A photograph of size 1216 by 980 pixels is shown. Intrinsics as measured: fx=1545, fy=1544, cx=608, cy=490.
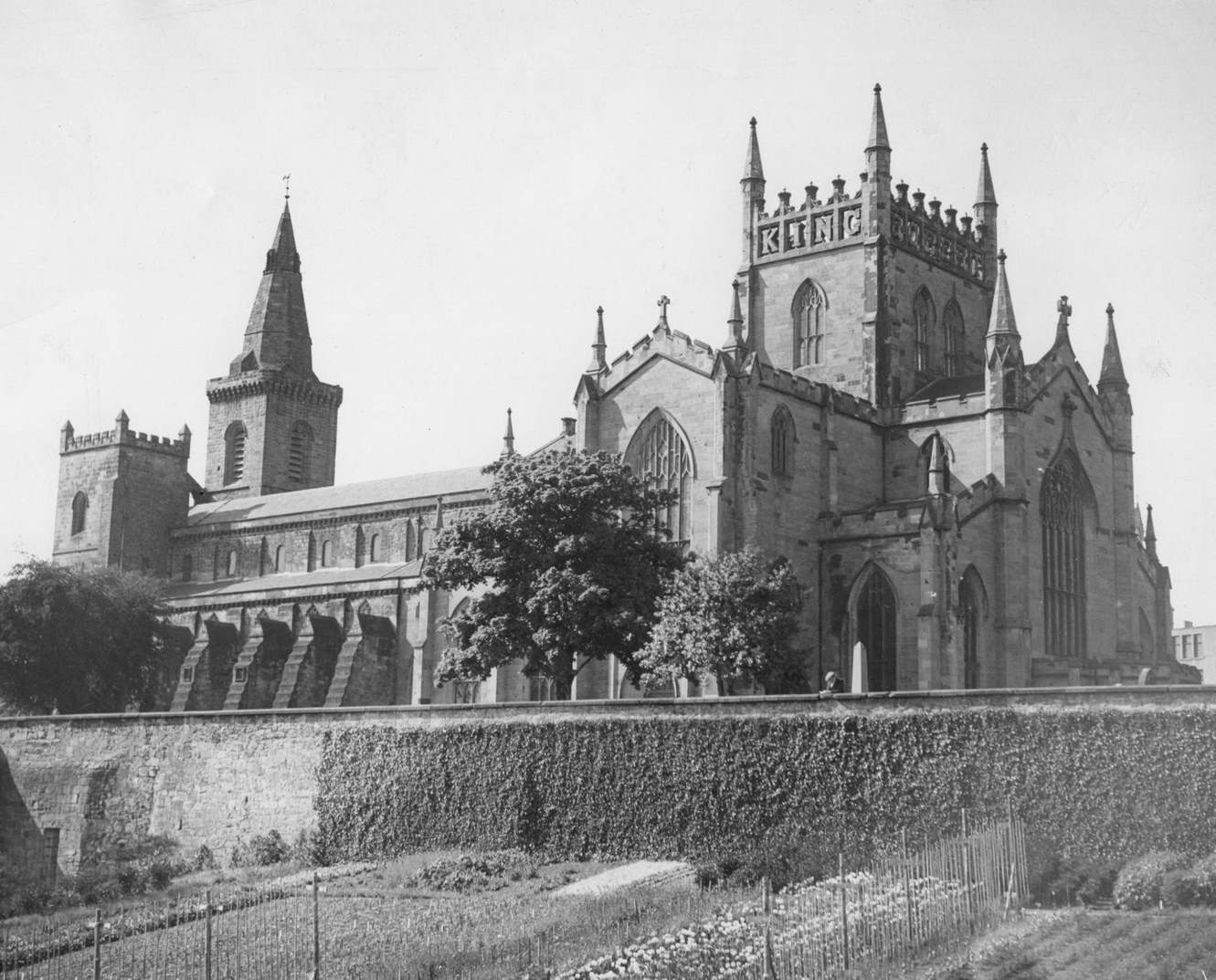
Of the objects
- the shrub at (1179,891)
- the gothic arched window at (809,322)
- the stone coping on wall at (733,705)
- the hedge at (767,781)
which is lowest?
the shrub at (1179,891)

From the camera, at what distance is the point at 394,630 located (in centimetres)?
6869

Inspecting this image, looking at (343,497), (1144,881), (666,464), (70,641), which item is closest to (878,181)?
(666,464)

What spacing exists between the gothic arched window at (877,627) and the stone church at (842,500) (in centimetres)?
9

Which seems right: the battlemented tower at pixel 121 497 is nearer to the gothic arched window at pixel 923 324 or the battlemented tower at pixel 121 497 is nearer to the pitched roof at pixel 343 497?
the pitched roof at pixel 343 497

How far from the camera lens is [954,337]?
227 feet

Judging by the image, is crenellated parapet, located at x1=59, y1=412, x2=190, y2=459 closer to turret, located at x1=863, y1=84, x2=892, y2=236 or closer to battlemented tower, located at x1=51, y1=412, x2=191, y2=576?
battlemented tower, located at x1=51, y1=412, x2=191, y2=576

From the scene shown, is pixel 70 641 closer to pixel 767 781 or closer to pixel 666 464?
pixel 666 464

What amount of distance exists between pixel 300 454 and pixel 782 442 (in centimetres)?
4706

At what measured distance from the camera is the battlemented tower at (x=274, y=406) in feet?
312

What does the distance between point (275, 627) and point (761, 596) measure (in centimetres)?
3131

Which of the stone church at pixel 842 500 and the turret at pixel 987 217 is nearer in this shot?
the stone church at pixel 842 500

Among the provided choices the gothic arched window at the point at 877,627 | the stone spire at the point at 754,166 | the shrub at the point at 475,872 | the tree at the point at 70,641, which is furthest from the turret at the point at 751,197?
the shrub at the point at 475,872

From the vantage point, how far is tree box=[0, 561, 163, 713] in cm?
6300

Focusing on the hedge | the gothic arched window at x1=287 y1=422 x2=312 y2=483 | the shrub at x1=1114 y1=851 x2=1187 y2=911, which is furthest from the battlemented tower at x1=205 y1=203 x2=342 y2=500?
the shrub at x1=1114 y1=851 x2=1187 y2=911
